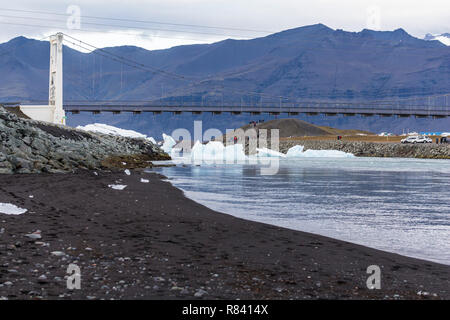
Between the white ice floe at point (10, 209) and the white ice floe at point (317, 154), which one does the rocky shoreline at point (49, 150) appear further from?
the white ice floe at point (317, 154)

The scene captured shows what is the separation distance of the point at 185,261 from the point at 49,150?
1093 inches

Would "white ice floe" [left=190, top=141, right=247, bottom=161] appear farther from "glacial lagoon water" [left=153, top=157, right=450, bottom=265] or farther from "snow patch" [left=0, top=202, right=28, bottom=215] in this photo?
"snow patch" [left=0, top=202, right=28, bottom=215]

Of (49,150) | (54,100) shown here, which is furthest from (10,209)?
(54,100)

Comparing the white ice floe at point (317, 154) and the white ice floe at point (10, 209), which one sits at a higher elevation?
the white ice floe at point (10, 209)

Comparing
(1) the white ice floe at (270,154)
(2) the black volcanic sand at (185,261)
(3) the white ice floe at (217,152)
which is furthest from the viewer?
(1) the white ice floe at (270,154)

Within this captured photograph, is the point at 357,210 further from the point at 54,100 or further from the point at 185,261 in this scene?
the point at 54,100

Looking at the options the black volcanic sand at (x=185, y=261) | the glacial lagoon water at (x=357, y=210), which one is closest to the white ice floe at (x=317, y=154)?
the glacial lagoon water at (x=357, y=210)

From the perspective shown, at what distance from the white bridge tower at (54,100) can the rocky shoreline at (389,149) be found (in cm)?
5608

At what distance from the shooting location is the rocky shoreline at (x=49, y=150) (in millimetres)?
30300

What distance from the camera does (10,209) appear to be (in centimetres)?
1484

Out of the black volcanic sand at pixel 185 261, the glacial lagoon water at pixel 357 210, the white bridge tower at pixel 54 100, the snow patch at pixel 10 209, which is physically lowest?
the glacial lagoon water at pixel 357 210

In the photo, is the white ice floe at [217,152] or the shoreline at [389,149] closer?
the white ice floe at [217,152]

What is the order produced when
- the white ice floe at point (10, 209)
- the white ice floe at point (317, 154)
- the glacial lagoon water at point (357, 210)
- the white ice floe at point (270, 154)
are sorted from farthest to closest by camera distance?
the white ice floe at point (317, 154)
the white ice floe at point (270, 154)
the white ice floe at point (10, 209)
the glacial lagoon water at point (357, 210)

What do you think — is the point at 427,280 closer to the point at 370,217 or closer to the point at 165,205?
the point at 370,217
